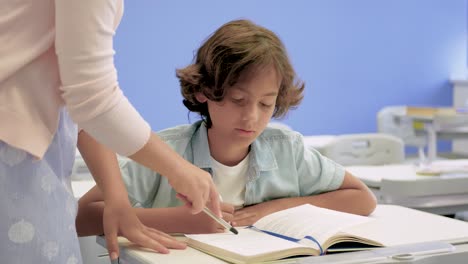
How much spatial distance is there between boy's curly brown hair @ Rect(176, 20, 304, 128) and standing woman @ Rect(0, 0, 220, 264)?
666 millimetres

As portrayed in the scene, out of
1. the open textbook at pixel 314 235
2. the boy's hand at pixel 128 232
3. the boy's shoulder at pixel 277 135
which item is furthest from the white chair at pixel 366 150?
the boy's hand at pixel 128 232

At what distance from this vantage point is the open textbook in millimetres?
1247

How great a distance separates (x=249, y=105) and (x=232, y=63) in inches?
4.7

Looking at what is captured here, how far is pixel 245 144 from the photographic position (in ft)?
5.58

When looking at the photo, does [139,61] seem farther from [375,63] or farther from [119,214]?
[119,214]

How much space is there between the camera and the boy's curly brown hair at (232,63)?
1676 mm

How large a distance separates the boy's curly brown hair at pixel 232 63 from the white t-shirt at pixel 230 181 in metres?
0.12

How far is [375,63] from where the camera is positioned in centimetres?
600

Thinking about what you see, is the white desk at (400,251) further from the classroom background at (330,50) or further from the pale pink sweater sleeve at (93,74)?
the classroom background at (330,50)

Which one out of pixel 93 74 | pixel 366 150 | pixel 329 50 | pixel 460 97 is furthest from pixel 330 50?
pixel 93 74

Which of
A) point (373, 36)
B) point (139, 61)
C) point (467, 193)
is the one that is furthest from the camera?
point (373, 36)

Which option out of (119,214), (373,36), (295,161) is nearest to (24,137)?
(119,214)

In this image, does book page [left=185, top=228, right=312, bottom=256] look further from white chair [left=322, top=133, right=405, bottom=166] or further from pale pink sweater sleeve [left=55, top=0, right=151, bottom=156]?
white chair [left=322, top=133, right=405, bottom=166]

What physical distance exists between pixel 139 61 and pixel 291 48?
1.25 m
